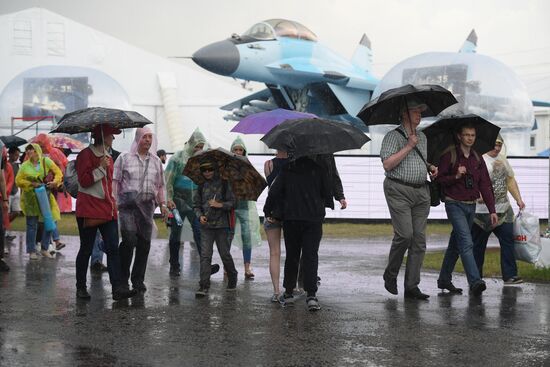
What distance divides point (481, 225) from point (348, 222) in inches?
454

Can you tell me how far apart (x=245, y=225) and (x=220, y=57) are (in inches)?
1100

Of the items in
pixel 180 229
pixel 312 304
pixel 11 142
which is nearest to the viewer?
pixel 312 304

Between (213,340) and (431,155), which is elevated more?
(431,155)

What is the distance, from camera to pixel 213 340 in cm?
732

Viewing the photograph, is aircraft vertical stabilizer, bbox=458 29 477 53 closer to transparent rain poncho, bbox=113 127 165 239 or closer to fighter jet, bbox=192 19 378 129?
fighter jet, bbox=192 19 378 129

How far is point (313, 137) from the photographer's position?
9164 mm

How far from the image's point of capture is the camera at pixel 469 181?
10.1m

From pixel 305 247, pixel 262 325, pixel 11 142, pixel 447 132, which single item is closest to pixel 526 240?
pixel 447 132

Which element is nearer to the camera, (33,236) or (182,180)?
(182,180)

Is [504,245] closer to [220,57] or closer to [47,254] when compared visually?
[47,254]

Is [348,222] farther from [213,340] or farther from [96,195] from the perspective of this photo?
[213,340]

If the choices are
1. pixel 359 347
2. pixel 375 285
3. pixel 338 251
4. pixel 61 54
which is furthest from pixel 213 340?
pixel 61 54

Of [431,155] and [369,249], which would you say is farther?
[369,249]

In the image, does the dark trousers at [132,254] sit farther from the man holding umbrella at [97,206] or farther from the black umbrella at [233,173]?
the black umbrella at [233,173]
